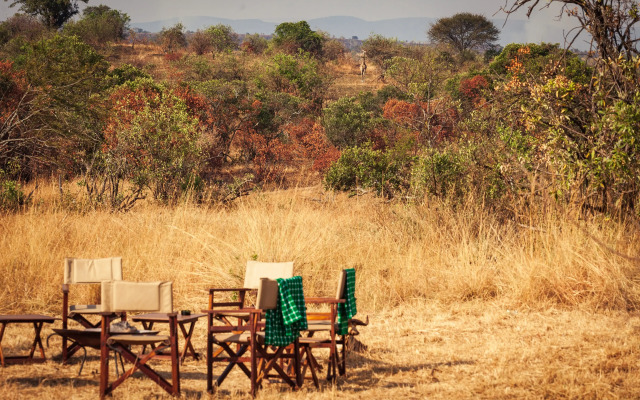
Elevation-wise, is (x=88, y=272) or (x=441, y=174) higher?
(x=441, y=174)

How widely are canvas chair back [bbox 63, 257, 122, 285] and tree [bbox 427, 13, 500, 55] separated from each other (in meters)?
44.0

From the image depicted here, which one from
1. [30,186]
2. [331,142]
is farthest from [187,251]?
[331,142]

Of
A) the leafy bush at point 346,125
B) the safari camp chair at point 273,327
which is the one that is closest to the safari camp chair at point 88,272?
the safari camp chair at point 273,327

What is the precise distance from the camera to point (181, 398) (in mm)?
4551

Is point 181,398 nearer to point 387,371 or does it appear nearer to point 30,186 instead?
point 387,371

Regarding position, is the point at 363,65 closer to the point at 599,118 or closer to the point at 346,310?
the point at 599,118

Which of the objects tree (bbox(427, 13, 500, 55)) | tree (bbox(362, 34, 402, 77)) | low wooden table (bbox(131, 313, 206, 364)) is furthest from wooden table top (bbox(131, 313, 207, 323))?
tree (bbox(427, 13, 500, 55))

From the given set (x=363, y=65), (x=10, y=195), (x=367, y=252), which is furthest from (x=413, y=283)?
(x=363, y=65)

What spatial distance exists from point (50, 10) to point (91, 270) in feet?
145

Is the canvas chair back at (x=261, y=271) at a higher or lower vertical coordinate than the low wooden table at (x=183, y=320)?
higher

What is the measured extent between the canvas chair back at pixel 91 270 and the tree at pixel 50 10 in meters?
43.1

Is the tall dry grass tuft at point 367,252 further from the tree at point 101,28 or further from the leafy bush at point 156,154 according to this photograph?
the tree at point 101,28

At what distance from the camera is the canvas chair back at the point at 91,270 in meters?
6.05

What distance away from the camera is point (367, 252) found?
892 cm
